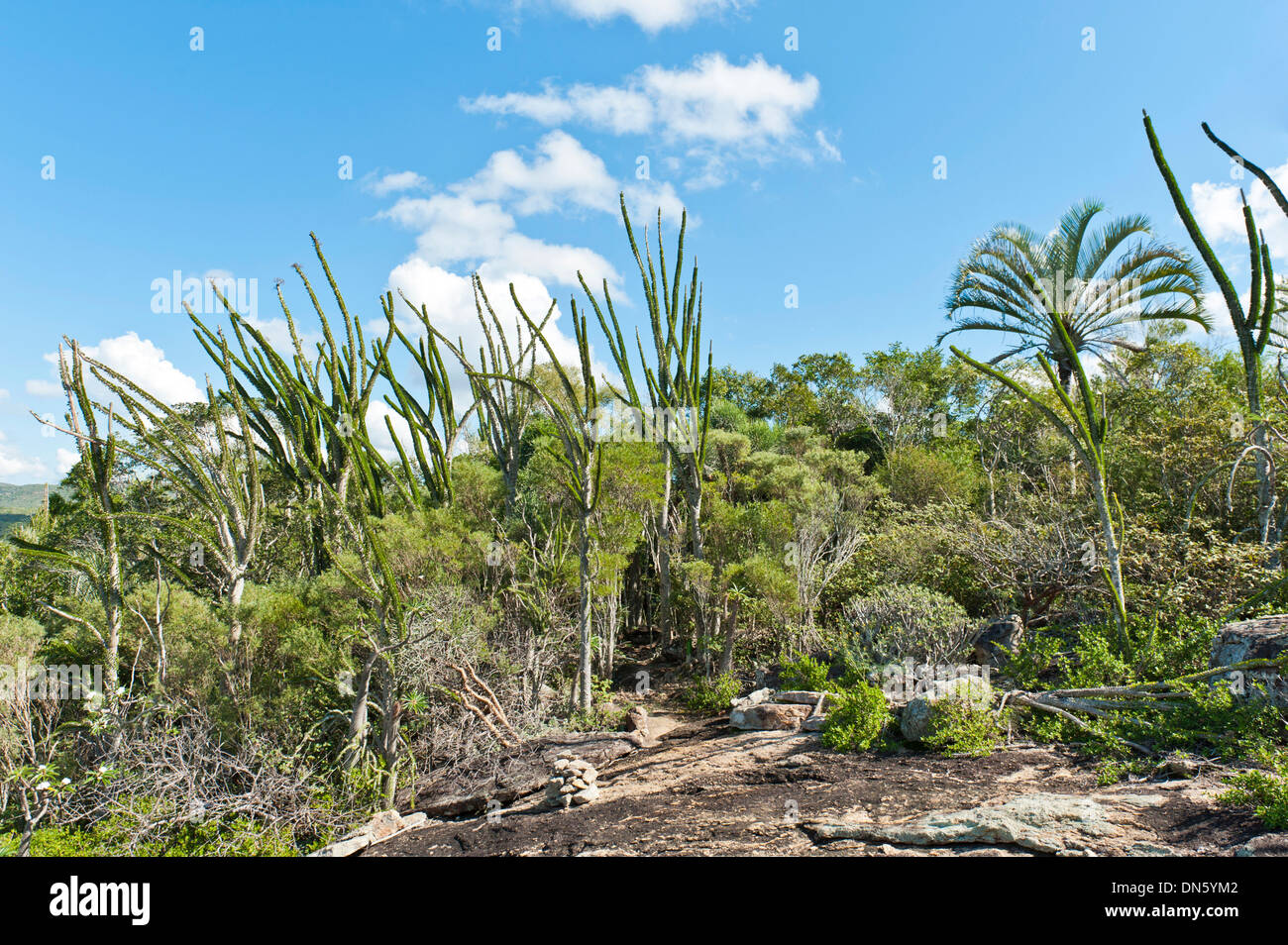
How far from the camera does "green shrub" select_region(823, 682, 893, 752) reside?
635 cm

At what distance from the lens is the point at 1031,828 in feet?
13.1

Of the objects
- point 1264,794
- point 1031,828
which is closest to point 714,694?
point 1031,828

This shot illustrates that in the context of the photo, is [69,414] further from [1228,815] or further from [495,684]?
[1228,815]

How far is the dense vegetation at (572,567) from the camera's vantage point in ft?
20.4

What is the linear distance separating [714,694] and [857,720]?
3.02m

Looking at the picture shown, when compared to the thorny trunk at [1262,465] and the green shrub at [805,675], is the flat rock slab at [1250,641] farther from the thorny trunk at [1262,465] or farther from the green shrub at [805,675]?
the green shrub at [805,675]

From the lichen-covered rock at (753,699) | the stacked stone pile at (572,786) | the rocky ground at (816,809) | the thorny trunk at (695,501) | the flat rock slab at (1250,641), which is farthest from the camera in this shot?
the thorny trunk at (695,501)

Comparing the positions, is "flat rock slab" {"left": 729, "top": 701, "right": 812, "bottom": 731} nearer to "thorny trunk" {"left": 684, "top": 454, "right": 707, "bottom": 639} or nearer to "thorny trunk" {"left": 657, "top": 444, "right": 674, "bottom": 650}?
"thorny trunk" {"left": 684, "top": 454, "right": 707, "bottom": 639}

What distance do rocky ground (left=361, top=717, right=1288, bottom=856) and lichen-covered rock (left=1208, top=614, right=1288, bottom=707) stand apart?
1.37 meters

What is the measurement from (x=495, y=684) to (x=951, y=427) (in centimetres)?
1534

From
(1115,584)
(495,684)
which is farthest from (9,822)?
(1115,584)

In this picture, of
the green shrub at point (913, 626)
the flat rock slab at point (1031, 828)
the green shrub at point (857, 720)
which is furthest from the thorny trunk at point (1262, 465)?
the green shrub at point (857, 720)

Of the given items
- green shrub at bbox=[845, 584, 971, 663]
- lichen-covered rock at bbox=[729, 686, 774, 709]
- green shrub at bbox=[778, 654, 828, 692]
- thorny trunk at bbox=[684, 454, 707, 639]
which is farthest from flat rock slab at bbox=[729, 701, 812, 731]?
thorny trunk at bbox=[684, 454, 707, 639]

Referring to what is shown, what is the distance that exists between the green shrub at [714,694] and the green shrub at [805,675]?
76cm
